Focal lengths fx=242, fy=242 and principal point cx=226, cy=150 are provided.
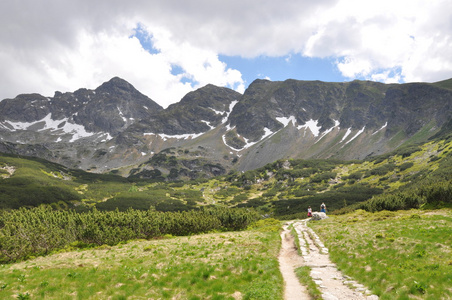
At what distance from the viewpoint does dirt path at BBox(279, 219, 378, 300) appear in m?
14.6

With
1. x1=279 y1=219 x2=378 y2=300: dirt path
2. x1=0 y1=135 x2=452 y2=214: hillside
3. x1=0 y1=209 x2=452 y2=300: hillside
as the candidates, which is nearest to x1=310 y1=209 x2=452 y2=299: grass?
x1=0 y1=209 x2=452 y2=300: hillside

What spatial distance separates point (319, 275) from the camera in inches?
716

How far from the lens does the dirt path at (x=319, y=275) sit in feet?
47.9

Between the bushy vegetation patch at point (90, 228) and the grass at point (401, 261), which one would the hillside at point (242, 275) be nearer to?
the grass at point (401, 261)

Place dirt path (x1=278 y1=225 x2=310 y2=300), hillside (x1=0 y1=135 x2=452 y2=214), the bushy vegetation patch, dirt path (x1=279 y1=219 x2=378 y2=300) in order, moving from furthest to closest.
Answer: hillside (x1=0 y1=135 x2=452 y2=214) < the bushy vegetation patch < dirt path (x1=278 y1=225 x2=310 y2=300) < dirt path (x1=279 y1=219 x2=378 y2=300)

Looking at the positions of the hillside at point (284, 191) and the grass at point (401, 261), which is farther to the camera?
the hillside at point (284, 191)

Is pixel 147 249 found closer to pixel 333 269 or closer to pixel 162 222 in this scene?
pixel 333 269

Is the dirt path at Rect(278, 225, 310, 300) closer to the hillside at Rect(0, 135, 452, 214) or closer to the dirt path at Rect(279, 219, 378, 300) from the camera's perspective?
the dirt path at Rect(279, 219, 378, 300)

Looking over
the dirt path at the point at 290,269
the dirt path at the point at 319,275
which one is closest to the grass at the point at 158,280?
the dirt path at the point at 290,269

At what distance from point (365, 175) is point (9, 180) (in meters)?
226

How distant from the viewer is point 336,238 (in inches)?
1115

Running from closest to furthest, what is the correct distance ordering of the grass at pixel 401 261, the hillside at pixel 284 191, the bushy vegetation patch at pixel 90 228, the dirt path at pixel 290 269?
the grass at pixel 401 261
the dirt path at pixel 290 269
the bushy vegetation patch at pixel 90 228
the hillside at pixel 284 191

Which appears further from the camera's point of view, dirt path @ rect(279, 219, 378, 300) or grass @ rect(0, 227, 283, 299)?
grass @ rect(0, 227, 283, 299)

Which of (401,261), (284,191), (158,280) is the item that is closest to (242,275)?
(158,280)
